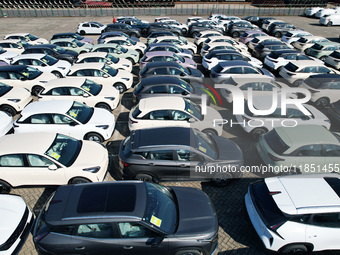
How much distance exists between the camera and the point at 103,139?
9547mm

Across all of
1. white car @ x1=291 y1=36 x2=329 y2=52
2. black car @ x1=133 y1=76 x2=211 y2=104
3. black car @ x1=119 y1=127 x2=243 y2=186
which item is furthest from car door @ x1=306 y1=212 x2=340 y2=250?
white car @ x1=291 y1=36 x2=329 y2=52

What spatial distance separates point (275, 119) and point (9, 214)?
8761 mm

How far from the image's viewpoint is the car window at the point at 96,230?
5082 mm

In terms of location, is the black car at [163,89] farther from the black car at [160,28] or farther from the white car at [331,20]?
the white car at [331,20]

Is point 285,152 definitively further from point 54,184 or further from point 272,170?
point 54,184

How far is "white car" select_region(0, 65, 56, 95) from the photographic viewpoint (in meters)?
12.8

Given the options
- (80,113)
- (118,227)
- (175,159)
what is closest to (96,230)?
(118,227)

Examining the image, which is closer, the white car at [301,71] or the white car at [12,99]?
the white car at [12,99]

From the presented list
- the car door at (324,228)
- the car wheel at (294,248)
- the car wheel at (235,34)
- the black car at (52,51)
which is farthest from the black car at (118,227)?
the car wheel at (235,34)

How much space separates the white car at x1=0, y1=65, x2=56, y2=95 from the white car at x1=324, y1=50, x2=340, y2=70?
55.7 feet

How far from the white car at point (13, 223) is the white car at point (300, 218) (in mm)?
5311

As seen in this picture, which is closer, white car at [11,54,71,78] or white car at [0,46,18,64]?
white car at [11,54,71,78]

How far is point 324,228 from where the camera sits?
5453mm

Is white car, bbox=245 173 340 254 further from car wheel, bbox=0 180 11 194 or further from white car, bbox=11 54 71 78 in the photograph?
white car, bbox=11 54 71 78
